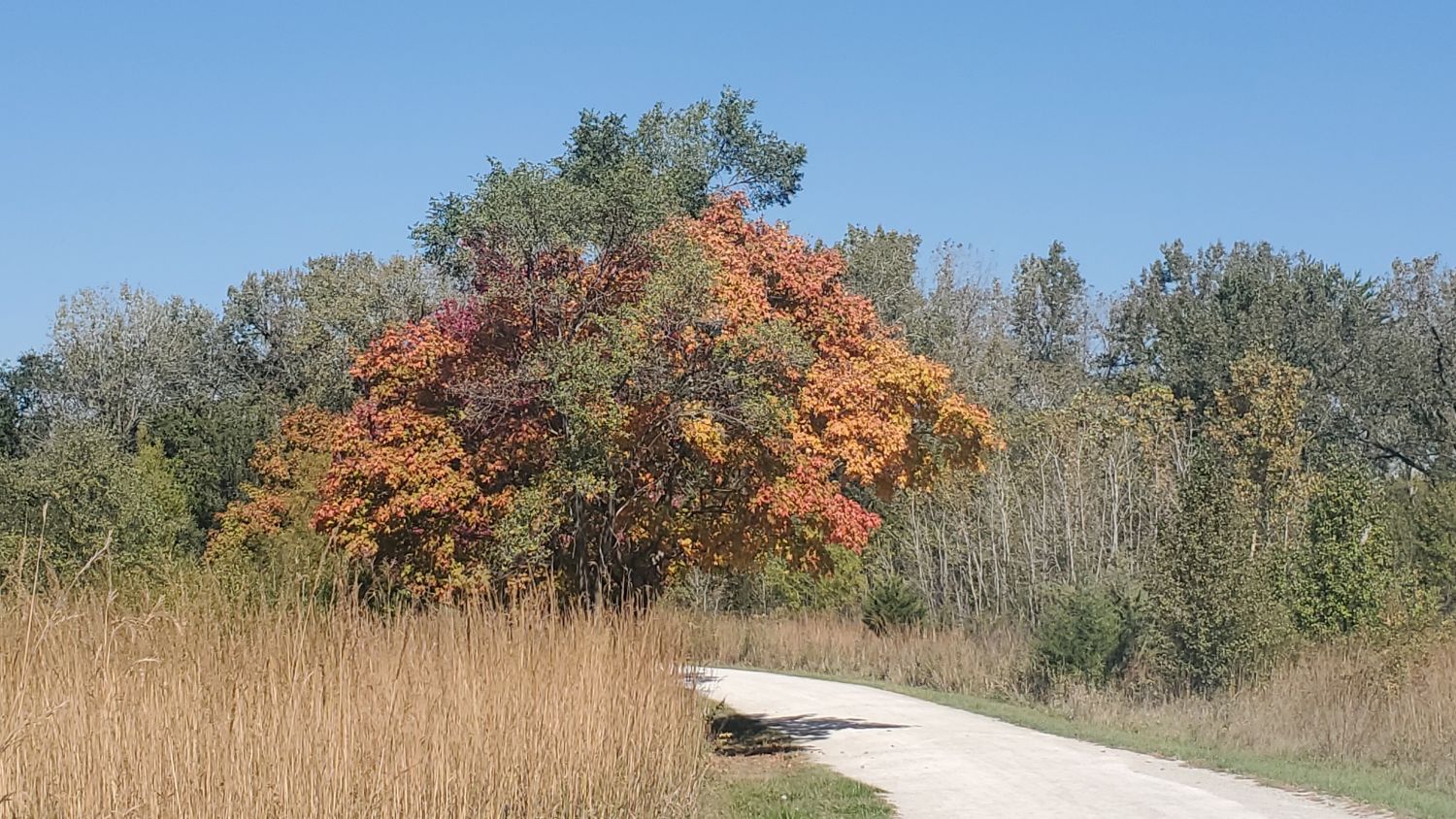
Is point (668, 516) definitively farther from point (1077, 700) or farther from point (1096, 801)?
point (1077, 700)

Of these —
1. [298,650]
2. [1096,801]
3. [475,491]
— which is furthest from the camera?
[475,491]

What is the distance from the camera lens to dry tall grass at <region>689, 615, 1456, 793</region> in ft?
53.3

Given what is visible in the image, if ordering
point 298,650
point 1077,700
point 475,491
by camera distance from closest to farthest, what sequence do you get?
point 298,650 → point 475,491 → point 1077,700

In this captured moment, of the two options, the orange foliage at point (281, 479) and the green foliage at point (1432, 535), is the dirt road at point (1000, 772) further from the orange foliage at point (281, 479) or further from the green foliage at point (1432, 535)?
the green foliage at point (1432, 535)

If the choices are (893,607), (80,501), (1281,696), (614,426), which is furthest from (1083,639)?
(80,501)

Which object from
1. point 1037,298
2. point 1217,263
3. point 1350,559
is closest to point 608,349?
point 1350,559

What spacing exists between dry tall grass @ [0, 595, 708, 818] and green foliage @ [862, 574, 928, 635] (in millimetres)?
19801

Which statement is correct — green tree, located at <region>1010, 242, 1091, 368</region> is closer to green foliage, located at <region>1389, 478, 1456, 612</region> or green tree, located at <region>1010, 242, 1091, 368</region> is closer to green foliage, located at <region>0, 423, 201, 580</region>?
green foliage, located at <region>1389, 478, 1456, 612</region>

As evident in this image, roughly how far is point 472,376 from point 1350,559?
47.9ft

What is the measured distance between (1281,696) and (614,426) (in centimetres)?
1090

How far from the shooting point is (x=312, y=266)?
55031mm

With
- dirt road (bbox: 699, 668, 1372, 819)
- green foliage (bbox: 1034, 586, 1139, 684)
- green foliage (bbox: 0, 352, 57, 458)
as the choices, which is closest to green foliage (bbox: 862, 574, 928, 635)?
green foliage (bbox: 1034, 586, 1139, 684)

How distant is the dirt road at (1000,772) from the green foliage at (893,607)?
370 inches

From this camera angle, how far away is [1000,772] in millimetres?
13883
